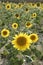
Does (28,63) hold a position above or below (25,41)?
below

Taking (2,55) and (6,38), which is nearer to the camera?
(2,55)

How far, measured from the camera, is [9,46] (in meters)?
3.83

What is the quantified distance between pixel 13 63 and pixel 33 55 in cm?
37

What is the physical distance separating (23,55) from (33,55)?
0.19 metres

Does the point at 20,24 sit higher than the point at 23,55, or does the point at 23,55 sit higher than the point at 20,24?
the point at 20,24

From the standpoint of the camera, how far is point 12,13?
5867 mm

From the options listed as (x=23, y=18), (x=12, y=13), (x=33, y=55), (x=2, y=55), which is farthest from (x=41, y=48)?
(x=12, y=13)

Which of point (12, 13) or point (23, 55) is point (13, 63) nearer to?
point (23, 55)

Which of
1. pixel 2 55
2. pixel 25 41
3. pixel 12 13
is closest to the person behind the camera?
pixel 25 41

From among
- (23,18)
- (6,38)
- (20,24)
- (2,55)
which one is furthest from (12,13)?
(2,55)

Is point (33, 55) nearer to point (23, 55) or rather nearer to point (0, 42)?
point (23, 55)

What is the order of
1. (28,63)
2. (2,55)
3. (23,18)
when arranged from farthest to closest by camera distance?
1. (23,18)
2. (2,55)
3. (28,63)

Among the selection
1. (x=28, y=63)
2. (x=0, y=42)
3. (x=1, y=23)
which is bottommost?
(x=28, y=63)

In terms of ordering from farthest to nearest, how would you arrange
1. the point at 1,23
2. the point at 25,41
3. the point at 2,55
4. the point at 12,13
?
the point at 12,13, the point at 1,23, the point at 2,55, the point at 25,41
